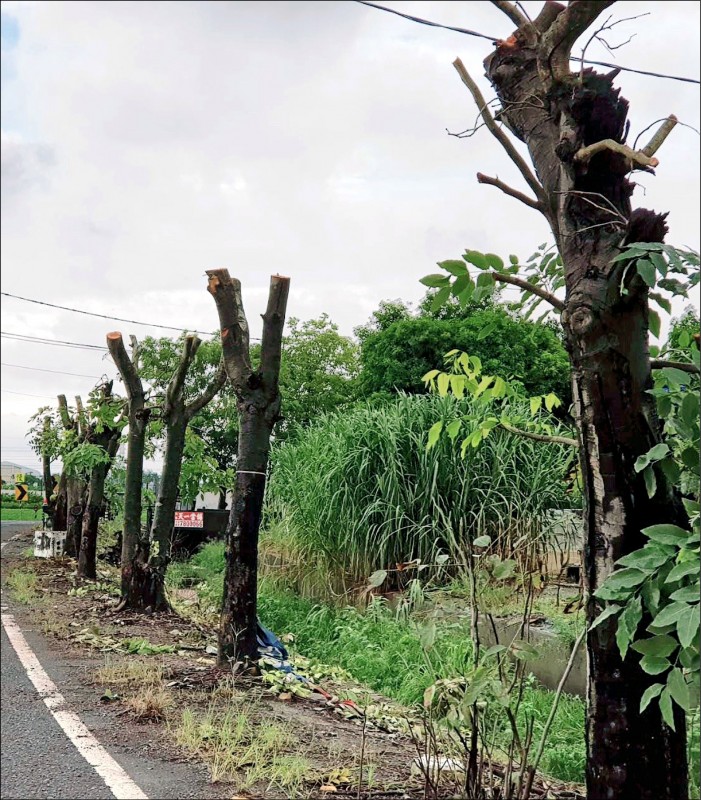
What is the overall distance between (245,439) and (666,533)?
449cm

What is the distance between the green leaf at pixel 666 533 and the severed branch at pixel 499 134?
1.52 meters

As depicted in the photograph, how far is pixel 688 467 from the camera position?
9.07 feet

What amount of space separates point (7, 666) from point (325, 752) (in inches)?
131

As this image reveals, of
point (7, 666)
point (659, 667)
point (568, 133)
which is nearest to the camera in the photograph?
point (659, 667)

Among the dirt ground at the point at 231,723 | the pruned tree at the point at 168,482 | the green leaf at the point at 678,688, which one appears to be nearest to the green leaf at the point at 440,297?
the green leaf at the point at 678,688

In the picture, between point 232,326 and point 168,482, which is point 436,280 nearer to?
point 232,326

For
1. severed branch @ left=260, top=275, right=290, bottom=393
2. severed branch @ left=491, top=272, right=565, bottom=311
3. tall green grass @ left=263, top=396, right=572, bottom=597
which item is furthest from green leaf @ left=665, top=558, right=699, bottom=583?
tall green grass @ left=263, top=396, right=572, bottom=597

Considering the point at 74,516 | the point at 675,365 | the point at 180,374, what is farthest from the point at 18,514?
the point at 675,365

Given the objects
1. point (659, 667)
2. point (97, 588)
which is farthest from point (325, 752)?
point (97, 588)

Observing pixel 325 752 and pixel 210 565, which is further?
pixel 210 565

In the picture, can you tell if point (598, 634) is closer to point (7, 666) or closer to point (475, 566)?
point (475, 566)

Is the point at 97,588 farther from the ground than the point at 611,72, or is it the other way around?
the point at 611,72

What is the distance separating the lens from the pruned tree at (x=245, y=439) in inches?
247

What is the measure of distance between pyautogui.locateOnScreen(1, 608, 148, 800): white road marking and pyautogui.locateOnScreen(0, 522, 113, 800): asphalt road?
36 millimetres
